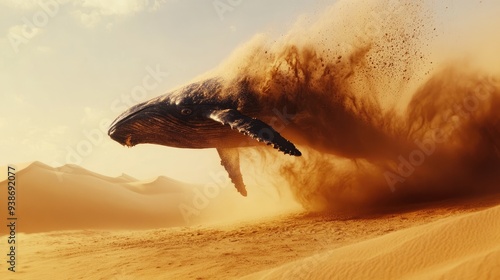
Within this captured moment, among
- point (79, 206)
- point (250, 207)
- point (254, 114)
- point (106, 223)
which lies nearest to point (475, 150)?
point (254, 114)

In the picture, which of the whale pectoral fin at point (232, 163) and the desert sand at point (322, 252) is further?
the whale pectoral fin at point (232, 163)

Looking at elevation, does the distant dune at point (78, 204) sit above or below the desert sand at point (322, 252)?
above

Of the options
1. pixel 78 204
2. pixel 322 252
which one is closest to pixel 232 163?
pixel 322 252

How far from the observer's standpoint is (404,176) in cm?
1084

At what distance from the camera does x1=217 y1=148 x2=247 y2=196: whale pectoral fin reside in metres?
12.2

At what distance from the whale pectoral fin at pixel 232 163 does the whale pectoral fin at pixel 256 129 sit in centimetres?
271

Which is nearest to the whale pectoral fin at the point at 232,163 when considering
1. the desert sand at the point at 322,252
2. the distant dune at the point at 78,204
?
the desert sand at the point at 322,252

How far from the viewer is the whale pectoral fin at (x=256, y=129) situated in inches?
293

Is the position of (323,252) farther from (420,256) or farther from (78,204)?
(78,204)

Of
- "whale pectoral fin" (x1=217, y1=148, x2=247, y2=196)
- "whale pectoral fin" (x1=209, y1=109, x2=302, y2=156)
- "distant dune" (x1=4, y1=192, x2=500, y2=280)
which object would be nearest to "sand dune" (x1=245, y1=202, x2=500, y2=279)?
"distant dune" (x1=4, y1=192, x2=500, y2=280)

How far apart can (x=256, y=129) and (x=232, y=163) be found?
4265mm

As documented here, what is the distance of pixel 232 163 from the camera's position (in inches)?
485

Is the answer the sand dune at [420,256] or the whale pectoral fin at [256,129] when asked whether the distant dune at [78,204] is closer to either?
the whale pectoral fin at [256,129]

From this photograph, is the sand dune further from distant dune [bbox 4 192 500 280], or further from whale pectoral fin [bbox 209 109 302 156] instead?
whale pectoral fin [bbox 209 109 302 156]
